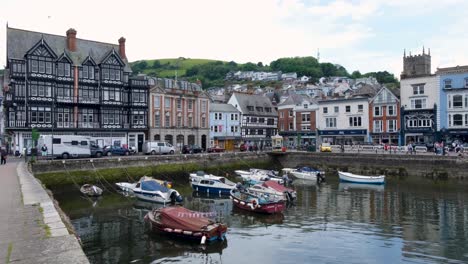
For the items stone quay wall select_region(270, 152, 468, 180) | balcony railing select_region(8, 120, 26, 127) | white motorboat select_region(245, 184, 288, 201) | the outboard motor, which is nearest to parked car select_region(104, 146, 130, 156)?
balcony railing select_region(8, 120, 26, 127)

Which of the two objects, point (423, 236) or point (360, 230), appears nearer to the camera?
point (423, 236)

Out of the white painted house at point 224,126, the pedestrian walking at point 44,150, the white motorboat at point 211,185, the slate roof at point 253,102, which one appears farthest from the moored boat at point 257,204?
the slate roof at point 253,102

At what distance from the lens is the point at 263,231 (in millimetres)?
25984

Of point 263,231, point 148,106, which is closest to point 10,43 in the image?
point 148,106

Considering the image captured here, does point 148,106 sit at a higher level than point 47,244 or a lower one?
higher

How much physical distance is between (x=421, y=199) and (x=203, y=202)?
19036 mm

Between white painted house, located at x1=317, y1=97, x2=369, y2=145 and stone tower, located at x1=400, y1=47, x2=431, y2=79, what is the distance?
973 cm

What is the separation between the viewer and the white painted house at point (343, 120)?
252 ft

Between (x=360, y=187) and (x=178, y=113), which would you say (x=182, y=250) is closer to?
(x=360, y=187)

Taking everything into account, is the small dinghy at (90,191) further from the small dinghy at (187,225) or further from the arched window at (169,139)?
the arched window at (169,139)

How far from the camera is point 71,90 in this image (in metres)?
63.1

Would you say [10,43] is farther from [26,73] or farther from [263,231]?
[263,231]

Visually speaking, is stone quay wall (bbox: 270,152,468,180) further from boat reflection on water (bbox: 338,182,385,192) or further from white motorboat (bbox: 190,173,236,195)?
white motorboat (bbox: 190,173,236,195)

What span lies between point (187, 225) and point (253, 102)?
66.3 meters
